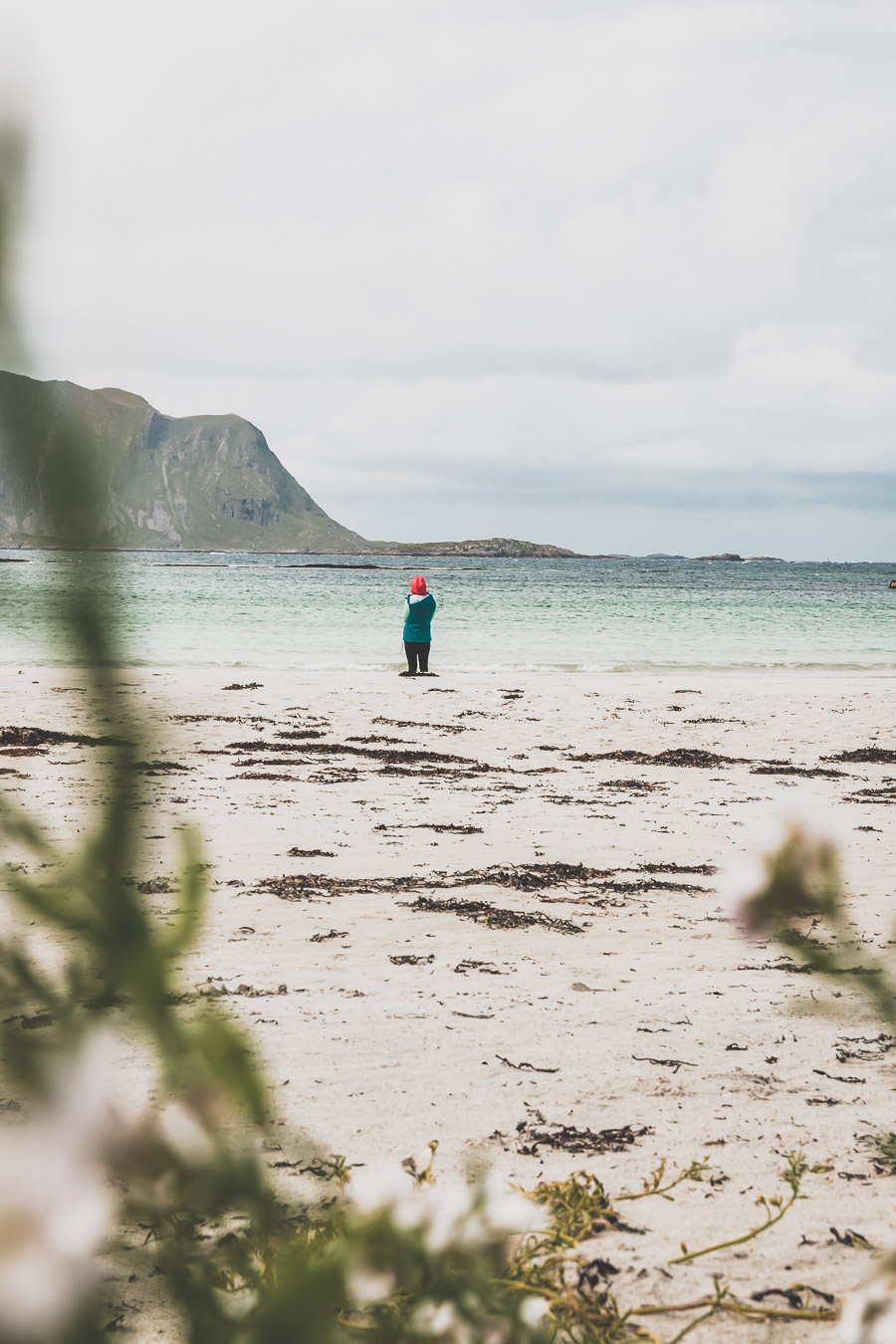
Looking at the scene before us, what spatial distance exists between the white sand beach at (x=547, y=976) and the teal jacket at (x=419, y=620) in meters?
5.52

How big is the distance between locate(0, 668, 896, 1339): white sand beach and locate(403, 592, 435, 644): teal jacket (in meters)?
5.52

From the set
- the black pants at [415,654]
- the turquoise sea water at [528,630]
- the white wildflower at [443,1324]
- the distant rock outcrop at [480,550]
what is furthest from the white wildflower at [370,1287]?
the distant rock outcrop at [480,550]


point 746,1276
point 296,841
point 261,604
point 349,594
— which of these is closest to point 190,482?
point 746,1276

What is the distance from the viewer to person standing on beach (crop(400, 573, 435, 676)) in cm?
1330

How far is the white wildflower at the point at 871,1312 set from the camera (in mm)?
691

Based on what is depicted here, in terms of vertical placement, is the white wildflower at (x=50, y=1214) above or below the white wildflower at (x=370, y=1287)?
above

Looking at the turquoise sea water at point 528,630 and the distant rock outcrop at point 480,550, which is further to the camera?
the distant rock outcrop at point 480,550

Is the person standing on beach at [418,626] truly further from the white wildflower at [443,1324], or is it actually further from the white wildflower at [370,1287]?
the white wildflower at [370,1287]

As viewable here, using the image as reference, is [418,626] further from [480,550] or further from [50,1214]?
[480,550]

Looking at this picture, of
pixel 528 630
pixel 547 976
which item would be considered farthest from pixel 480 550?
pixel 547 976

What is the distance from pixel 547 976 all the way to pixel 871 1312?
2.78 meters

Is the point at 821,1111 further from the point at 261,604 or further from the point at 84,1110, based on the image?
the point at 261,604

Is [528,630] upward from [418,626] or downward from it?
downward

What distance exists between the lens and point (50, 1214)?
0.26 m
